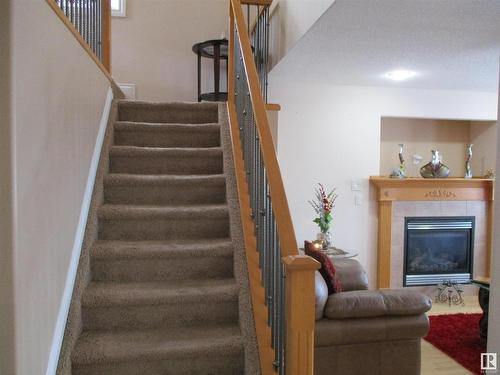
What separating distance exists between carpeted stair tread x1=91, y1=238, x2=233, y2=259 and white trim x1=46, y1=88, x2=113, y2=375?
5.3 inches

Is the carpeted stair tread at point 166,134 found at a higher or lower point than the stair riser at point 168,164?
higher

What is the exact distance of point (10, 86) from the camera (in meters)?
1.38

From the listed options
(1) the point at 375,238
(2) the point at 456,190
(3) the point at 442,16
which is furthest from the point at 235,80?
(2) the point at 456,190

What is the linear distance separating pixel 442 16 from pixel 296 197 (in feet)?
8.11

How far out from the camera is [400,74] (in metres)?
4.11

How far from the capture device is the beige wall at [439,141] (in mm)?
5336

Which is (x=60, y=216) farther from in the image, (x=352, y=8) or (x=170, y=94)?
(x=170, y=94)

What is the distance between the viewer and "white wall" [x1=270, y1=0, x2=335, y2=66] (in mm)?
2764

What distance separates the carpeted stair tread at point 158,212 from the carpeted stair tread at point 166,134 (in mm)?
733

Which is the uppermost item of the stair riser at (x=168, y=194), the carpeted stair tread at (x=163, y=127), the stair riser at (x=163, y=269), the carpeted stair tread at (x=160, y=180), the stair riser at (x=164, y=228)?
the carpeted stair tread at (x=163, y=127)

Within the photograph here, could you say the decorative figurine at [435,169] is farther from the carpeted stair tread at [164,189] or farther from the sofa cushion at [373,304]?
the carpeted stair tread at [164,189]

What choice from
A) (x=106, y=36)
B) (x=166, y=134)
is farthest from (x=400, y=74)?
(x=106, y=36)

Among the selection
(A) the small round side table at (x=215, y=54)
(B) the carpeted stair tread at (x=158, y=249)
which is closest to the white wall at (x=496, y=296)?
(B) the carpeted stair tread at (x=158, y=249)

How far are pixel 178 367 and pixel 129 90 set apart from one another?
3.72m
